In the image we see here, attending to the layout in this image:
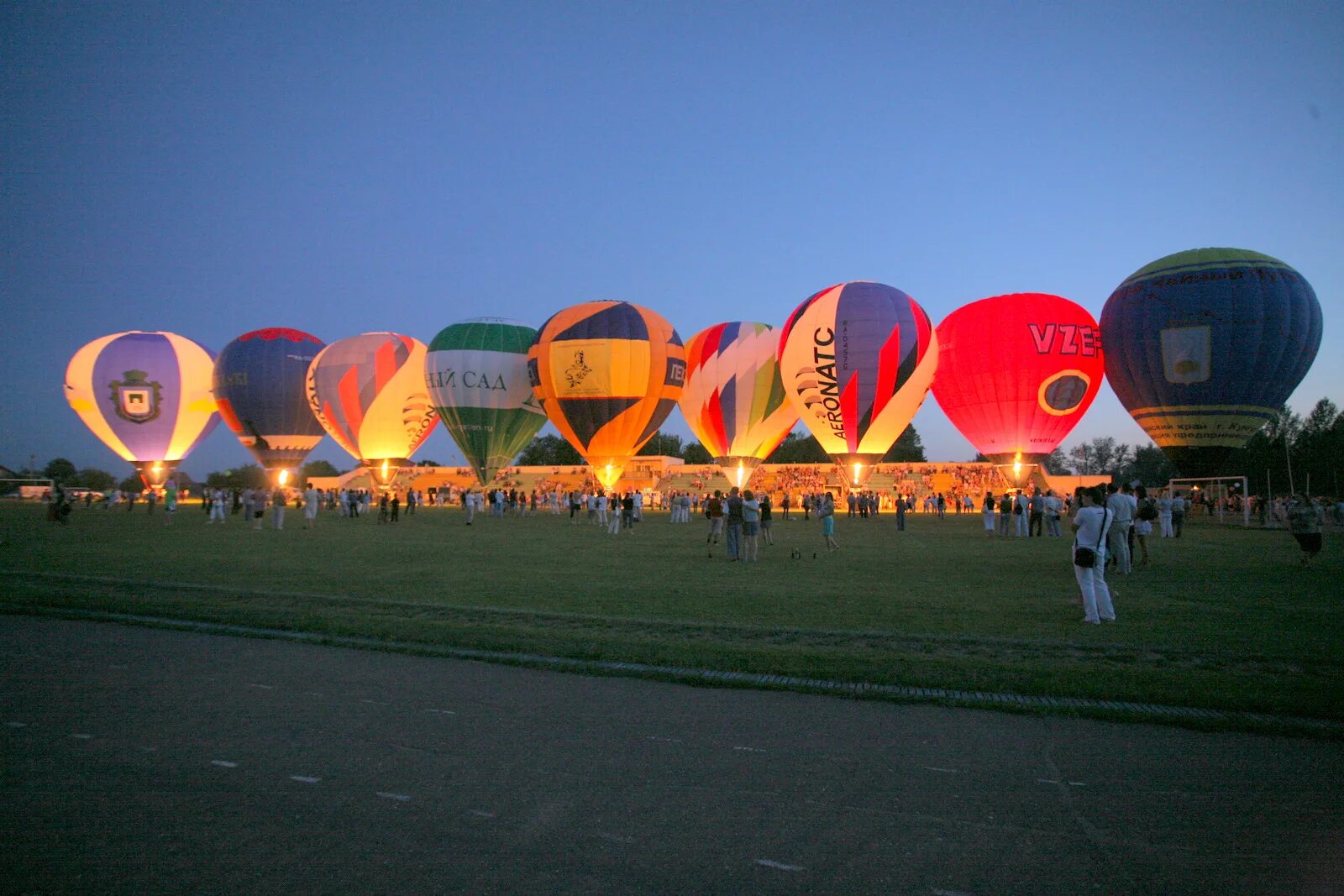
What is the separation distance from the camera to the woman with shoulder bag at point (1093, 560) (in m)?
8.31

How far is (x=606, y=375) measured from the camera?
35781mm

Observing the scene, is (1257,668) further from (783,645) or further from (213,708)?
(213,708)

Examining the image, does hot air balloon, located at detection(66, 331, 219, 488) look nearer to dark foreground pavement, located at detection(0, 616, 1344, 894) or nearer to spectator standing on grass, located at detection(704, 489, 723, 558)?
spectator standing on grass, located at detection(704, 489, 723, 558)

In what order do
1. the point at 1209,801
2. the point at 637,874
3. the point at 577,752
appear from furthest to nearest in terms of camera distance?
the point at 577,752
the point at 1209,801
the point at 637,874

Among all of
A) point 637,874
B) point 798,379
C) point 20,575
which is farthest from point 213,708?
point 798,379

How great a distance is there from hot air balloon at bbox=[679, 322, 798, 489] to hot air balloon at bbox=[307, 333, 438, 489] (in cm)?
1546

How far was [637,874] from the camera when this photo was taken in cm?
300

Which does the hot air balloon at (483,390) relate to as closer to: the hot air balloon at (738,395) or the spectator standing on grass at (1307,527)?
the hot air balloon at (738,395)

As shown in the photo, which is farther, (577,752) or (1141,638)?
(1141,638)

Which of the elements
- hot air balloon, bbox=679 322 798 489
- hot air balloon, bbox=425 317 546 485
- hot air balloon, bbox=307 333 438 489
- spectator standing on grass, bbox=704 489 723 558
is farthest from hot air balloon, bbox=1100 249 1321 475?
hot air balloon, bbox=307 333 438 489

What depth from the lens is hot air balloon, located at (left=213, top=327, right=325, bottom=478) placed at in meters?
46.7

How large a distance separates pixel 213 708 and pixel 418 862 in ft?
9.26

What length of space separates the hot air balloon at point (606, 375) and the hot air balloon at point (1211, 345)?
19166mm

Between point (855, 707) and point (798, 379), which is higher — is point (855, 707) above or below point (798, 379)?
below
